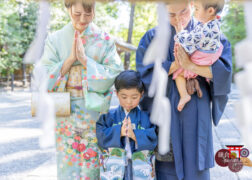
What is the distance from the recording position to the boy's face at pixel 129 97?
5.91ft

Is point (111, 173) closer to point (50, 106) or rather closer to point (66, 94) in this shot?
point (66, 94)

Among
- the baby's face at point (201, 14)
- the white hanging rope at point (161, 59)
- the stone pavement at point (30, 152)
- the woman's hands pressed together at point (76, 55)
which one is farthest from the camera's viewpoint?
the stone pavement at point (30, 152)

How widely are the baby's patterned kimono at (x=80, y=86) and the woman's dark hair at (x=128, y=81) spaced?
6 cm

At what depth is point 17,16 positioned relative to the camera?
13.9 metres

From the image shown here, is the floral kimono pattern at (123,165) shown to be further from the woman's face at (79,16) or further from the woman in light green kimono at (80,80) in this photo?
the woman's face at (79,16)

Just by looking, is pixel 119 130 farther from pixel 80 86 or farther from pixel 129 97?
pixel 80 86

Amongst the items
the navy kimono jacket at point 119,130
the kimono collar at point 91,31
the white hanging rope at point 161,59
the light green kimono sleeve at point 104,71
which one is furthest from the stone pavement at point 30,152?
the white hanging rope at point 161,59

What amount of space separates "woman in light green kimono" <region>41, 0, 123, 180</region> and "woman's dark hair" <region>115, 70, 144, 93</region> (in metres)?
0.06

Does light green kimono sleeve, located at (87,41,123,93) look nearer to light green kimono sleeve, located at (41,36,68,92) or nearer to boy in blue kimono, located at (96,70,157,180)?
boy in blue kimono, located at (96,70,157,180)

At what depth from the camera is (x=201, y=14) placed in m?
1.59

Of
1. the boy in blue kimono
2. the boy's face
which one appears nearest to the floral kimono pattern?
the boy in blue kimono

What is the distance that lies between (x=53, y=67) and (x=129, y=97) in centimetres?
49

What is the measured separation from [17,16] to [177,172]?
1376 centimetres

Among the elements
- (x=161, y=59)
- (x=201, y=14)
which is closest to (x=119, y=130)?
(x=201, y=14)
